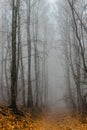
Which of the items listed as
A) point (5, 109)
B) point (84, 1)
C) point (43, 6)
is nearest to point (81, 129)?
point (5, 109)

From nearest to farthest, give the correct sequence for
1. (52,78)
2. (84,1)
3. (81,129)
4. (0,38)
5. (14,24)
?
(81,129) < (14,24) < (84,1) < (0,38) < (52,78)

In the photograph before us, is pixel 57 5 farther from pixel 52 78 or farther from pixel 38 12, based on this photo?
pixel 52 78

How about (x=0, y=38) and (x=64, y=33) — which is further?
(x=0, y=38)

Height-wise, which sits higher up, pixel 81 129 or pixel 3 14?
pixel 3 14

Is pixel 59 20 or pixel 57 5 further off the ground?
pixel 57 5

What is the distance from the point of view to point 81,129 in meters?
12.1

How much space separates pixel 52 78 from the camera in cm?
6231

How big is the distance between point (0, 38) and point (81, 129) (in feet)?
64.5

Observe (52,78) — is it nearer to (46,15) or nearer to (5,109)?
(46,15)

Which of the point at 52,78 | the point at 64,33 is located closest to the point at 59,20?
the point at 64,33

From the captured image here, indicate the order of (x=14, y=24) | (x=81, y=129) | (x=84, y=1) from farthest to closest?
1. (x=84, y=1)
2. (x=14, y=24)
3. (x=81, y=129)

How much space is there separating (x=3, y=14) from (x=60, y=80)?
127 ft

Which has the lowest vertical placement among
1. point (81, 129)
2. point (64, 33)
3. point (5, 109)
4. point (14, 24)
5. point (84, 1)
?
point (81, 129)

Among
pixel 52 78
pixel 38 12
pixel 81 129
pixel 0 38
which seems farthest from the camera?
pixel 52 78
